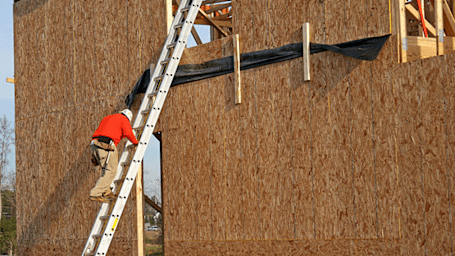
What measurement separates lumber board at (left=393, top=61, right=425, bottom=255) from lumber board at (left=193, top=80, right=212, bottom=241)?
3245mm

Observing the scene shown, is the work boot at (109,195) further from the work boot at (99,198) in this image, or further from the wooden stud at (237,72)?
the wooden stud at (237,72)

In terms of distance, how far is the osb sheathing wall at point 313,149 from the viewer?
667cm

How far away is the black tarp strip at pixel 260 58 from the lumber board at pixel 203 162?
0.26 meters

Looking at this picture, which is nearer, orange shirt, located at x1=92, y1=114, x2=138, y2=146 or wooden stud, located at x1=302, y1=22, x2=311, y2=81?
wooden stud, located at x1=302, y1=22, x2=311, y2=81

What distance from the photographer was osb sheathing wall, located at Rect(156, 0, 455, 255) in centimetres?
667

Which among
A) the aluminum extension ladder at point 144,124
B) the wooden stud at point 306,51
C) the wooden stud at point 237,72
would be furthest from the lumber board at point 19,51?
the wooden stud at point 306,51

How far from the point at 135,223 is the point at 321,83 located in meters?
4.44

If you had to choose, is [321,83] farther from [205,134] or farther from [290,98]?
[205,134]

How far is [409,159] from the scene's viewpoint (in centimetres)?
675

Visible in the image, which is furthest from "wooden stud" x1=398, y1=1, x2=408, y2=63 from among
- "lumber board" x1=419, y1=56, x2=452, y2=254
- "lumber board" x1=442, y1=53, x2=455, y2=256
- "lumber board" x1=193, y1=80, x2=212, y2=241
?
"lumber board" x1=193, y1=80, x2=212, y2=241

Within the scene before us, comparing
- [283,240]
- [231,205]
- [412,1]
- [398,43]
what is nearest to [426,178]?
[398,43]

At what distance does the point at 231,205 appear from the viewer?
8.58 m

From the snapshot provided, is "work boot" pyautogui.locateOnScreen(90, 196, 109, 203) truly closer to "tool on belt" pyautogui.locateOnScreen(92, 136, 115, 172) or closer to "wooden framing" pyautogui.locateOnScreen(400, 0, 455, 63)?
"tool on belt" pyautogui.locateOnScreen(92, 136, 115, 172)

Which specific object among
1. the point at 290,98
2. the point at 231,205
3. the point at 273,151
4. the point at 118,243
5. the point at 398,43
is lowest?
the point at 118,243
